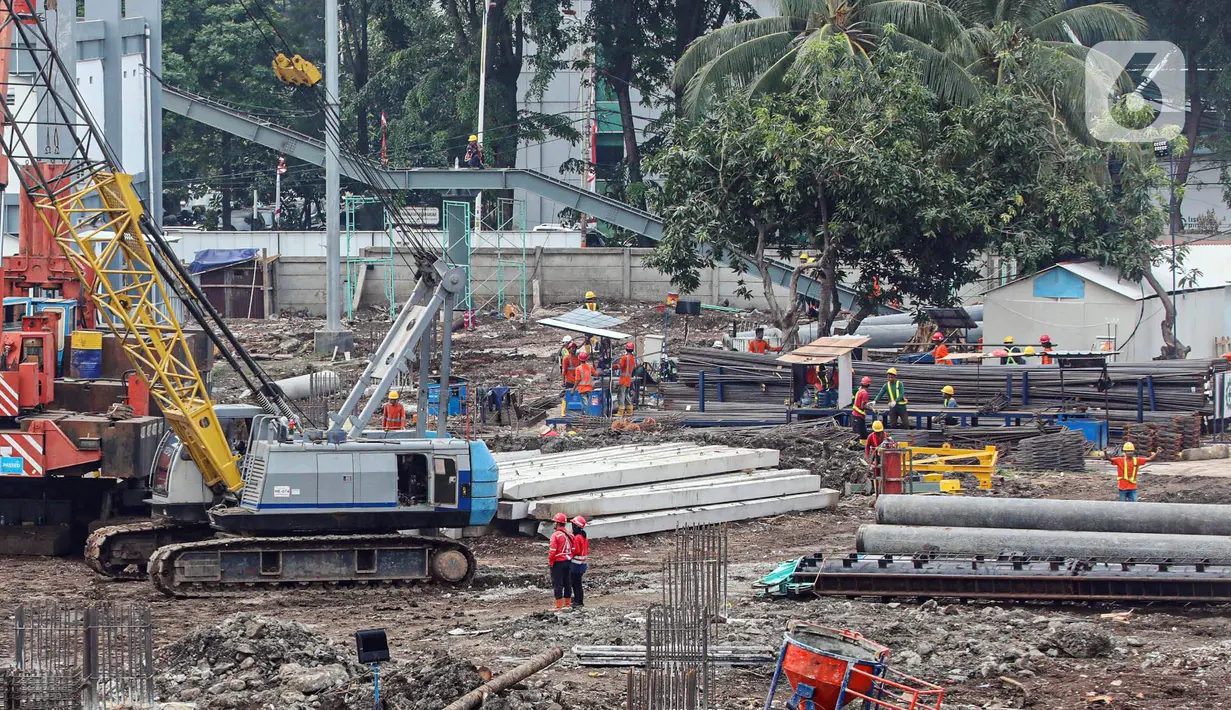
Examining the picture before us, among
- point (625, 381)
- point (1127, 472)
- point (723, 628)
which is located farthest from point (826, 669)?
point (625, 381)

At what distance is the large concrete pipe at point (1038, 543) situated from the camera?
17.9m

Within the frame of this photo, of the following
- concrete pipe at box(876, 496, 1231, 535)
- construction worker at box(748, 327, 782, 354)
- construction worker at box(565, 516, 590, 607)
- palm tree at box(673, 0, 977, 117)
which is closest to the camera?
construction worker at box(565, 516, 590, 607)

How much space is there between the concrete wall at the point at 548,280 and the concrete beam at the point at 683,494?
23.9 meters

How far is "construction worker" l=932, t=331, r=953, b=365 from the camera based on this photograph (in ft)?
106

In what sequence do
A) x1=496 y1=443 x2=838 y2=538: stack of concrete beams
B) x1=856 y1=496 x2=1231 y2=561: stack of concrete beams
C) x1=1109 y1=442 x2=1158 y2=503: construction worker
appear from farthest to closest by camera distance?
x1=496 y1=443 x2=838 y2=538: stack of concrete beams, x1=1109 y1=442 x2=1158 y2=503: construction worker, x1=856 y1=496 x2=1231 y2=561: stack of concrete beams

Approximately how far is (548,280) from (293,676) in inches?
1429

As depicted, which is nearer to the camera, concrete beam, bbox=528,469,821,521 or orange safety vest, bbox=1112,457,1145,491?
orange safety vest, bbox=1112,457,1145,491

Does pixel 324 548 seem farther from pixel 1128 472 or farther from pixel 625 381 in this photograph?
pixel 625 381

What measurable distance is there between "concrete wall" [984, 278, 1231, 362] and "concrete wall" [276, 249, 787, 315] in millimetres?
12605

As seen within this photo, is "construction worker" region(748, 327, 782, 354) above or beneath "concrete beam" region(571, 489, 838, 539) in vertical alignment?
above

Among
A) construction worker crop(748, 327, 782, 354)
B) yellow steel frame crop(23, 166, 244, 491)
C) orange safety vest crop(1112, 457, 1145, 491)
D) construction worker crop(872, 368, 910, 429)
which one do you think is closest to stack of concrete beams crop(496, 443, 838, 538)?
construction worker crop(872, 368, 910, 429)

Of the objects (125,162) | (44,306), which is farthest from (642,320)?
(44,306)

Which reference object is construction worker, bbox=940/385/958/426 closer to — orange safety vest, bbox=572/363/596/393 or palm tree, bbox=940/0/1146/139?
orange safety vest, bbox=572/363/596/393

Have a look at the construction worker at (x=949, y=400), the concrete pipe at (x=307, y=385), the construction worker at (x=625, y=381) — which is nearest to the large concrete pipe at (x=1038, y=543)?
the construction worker at (x=949, y=400)
